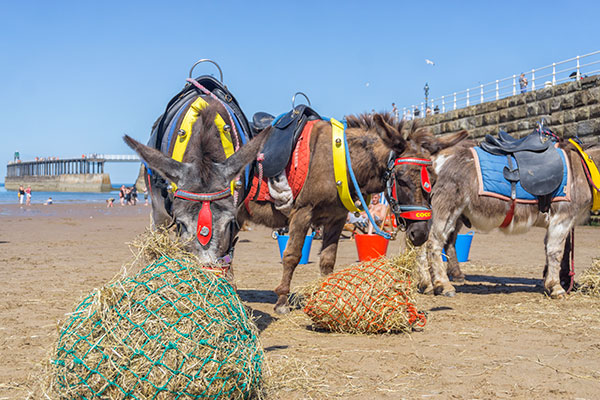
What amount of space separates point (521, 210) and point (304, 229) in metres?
3.39

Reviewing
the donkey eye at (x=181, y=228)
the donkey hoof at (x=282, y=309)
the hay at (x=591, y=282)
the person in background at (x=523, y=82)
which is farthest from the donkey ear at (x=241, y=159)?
the person in background at (x=523, y=82)

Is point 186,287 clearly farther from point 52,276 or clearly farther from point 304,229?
point 52,276

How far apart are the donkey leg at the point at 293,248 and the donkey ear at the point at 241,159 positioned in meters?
1.87

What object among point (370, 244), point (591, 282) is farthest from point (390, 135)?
point (591, 282)

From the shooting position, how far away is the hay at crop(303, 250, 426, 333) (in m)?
5.19

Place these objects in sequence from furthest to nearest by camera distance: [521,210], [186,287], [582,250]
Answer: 1. [582,250]
2. [521,210]
3. [186,287]

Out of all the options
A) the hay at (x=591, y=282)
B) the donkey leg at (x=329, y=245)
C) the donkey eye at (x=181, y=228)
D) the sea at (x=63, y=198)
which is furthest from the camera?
the sea at (x=63, y=198)

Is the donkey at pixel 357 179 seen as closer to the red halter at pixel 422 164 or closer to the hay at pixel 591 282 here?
the red halter at pixel 422 164

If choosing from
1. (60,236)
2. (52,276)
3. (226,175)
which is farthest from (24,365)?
(60,236)

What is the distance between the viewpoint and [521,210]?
24.6ft

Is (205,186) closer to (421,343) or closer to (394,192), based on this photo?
(421,343)

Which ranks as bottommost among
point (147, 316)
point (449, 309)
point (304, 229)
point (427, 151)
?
point (449, 309)

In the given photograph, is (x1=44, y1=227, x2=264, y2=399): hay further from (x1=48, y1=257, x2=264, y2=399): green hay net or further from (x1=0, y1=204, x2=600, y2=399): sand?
(x1=0, y1=204, x2=600, y2=399): sand

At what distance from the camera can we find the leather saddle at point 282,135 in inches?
244
